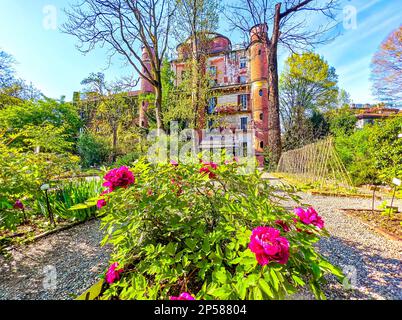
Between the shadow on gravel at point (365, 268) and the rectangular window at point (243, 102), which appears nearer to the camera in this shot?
the shadow on gravel at point (365, 268)

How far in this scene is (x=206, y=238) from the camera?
1097 millimetres

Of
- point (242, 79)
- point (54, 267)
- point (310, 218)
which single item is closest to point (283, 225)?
point (310, 218)

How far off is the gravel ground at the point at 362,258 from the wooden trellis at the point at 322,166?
2318mm

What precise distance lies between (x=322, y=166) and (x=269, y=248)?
5563 millimetres

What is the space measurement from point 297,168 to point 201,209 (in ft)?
22.2

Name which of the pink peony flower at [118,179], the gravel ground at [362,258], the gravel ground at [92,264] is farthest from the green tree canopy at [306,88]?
the pink peony flower at [118,179]

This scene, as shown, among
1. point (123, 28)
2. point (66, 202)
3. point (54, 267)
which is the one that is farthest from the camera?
point (123, 28)

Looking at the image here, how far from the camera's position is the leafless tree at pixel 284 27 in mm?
9383

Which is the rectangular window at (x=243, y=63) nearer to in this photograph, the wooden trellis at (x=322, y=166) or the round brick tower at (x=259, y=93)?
the round brick tower at (x=259, y=93)

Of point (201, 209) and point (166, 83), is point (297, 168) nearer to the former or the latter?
point (201, 209)

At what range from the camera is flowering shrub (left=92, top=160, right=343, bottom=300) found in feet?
2.73

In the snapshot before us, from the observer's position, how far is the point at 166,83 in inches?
666

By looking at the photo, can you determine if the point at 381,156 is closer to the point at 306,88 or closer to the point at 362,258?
the point at 362,258
